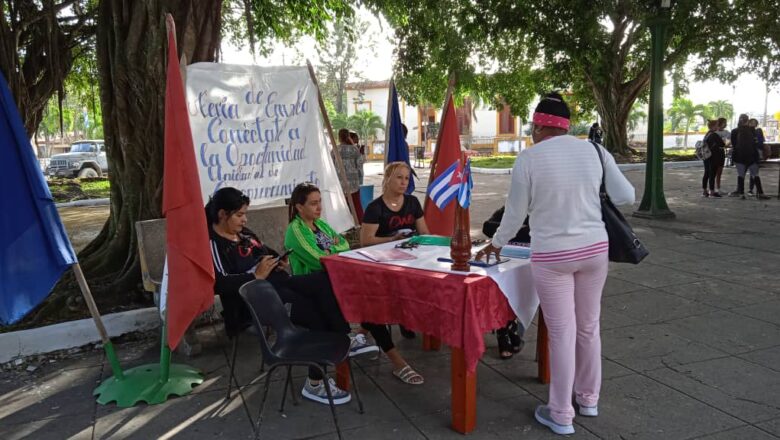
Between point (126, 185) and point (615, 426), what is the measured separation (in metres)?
4.86

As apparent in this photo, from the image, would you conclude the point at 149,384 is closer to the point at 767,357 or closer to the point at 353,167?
the point at 767,357

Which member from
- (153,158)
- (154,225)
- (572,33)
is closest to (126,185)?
(153,158)

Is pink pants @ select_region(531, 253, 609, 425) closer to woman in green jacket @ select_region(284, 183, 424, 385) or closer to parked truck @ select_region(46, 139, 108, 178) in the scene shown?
woman in green jacket @ select_region(284, 183, 424, 385)

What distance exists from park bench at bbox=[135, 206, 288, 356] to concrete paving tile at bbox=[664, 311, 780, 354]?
146 inches

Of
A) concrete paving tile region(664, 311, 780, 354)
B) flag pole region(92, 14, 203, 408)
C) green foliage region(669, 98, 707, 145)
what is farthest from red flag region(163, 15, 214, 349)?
green foliage region(669, 98, 707, 145)

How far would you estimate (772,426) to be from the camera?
312cm

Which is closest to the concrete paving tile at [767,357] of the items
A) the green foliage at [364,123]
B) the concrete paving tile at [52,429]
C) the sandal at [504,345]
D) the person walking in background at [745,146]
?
the sandal at [504,345]

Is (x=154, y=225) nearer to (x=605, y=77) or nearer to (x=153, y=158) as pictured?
(x=153, y=158)

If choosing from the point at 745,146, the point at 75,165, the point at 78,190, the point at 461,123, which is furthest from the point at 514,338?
the point at 461,123

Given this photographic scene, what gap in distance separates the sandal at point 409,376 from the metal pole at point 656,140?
7652 millimetres

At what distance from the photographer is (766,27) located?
47.4 feet

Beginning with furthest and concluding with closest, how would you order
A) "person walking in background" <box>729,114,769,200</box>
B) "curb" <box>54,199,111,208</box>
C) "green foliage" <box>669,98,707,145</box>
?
"green foliage" <box>669,98,707,145</box> < "curb" <box>54,199,111,208</box> < "person walking in background" <box>729,114,769,200</box>

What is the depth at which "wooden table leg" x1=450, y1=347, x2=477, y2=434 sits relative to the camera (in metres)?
3.16

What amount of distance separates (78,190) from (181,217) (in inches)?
726
